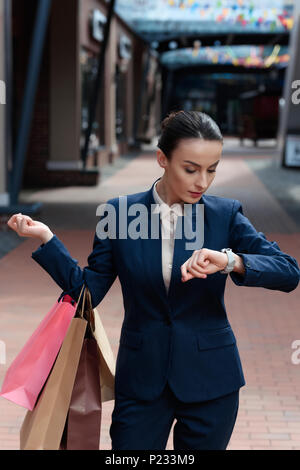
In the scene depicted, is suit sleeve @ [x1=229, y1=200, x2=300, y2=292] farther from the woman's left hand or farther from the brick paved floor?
the brick paved floor

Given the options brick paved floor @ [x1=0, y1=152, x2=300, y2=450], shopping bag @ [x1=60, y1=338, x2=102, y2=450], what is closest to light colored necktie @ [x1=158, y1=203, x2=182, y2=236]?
shopping bag @ [x1=60, y1=338, x2=102, y2=450]

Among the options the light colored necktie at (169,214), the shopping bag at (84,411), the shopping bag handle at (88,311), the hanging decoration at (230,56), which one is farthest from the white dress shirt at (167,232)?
the hanging decoration at (230,56)

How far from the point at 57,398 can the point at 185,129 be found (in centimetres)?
85

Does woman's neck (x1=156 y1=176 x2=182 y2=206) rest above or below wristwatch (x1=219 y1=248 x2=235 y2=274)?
above

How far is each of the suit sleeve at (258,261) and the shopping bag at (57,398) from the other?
0.49m

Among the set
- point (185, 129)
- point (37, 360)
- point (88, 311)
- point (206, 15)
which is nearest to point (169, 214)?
point (185, 129)

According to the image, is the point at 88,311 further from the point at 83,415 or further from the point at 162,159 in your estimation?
the point at 162,159

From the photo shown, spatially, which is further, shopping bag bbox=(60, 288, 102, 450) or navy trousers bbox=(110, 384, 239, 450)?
navy trousers bbox=(110, 384, 239, 450)

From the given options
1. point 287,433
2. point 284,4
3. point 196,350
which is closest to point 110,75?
point 284,4

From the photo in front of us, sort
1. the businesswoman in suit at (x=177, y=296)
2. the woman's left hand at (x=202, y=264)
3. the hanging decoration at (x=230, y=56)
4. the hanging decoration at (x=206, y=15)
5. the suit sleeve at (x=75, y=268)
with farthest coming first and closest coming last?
the hanging decoration at (x=230, y=56)
the hanging decoration at (x=206, y=15)
the suit sleeve at (x=75, y=268)
the businesswoman in suit at (x=177, y=296)
the woman's left hand at (x=202, y=264)

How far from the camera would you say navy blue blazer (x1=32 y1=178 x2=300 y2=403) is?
2.38 m

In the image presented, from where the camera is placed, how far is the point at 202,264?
211 cm

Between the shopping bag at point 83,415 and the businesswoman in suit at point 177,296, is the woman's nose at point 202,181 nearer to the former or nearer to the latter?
the businesswoman in suit at point 177,296

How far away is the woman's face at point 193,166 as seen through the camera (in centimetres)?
230
